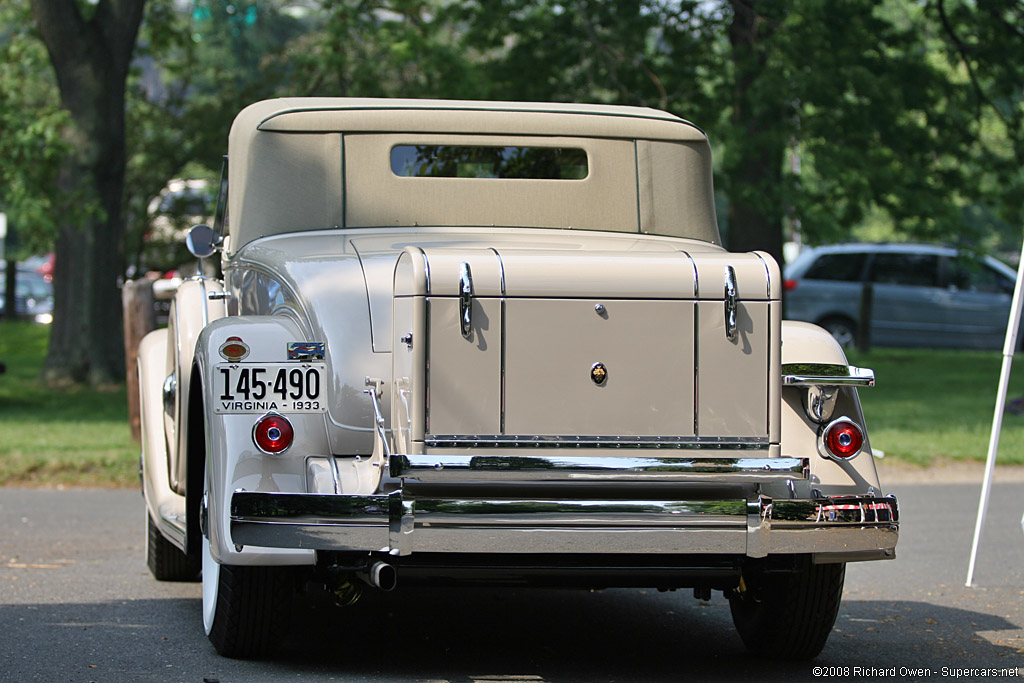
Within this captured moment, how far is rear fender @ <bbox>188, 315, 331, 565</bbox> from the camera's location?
4.61m

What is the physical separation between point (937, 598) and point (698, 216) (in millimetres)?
2225

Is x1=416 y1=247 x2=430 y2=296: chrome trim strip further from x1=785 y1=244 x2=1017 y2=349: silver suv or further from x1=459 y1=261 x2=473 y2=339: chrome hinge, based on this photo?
x1=785 y1=244 x2=1017 y2=349: silver suv

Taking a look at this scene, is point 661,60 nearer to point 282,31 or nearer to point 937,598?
point 937,598

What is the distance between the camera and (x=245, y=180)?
6.29 metres

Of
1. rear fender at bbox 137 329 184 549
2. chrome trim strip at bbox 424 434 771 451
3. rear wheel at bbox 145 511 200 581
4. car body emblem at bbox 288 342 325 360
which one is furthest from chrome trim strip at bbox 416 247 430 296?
rear wheel at bbox 145 511 200 581

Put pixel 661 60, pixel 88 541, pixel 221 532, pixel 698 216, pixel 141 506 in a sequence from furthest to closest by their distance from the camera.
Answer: pixel 661 60 < pixel 141 506 < pixel 88 541 < pixel 698 216 < pixel 221 532

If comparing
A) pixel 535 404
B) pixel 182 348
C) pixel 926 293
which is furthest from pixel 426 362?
pixel 926 293

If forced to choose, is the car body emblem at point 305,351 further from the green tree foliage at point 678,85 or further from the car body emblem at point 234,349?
the green tree foliage at point 678,85

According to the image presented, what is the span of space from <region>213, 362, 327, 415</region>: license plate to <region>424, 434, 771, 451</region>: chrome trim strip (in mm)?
564

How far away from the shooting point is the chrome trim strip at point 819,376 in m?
4.78

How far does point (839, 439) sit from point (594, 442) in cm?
93

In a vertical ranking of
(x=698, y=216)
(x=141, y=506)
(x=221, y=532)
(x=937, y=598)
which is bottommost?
(x=141, y=506)

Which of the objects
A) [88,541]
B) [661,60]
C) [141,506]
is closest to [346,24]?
[661,60]

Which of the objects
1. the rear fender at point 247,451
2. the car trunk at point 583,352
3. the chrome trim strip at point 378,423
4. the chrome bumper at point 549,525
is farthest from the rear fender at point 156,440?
the car trunk at point 583,352
